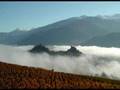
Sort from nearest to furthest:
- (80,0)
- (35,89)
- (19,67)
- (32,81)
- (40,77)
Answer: (80,0) < (35,89) < (32,81) < (40,77) < (19,67)

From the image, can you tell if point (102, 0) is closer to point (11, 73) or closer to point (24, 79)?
point (24, 79)

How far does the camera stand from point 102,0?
28688mm

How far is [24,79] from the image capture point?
4134 cm

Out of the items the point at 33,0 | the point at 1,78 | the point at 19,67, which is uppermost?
the point at 33,0

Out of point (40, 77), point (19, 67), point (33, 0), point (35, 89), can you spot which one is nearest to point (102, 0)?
point (33, 0)

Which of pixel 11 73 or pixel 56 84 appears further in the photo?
pixel 11 73

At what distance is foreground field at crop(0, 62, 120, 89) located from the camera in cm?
3891

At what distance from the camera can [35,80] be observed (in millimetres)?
41344

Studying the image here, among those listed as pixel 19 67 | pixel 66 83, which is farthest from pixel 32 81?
pixel 19 67

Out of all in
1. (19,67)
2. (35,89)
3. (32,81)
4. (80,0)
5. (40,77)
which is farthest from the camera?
(19,67)

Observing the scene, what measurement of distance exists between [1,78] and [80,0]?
16.8 meters

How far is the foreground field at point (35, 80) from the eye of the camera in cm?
3891

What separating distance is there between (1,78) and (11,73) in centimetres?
424

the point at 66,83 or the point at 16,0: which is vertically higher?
the point at 16,0
